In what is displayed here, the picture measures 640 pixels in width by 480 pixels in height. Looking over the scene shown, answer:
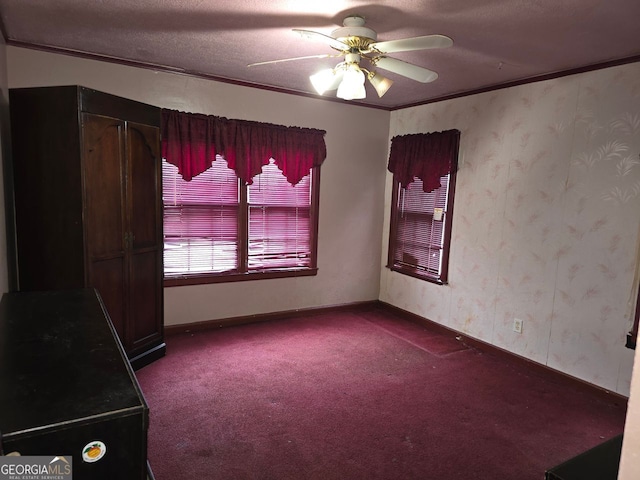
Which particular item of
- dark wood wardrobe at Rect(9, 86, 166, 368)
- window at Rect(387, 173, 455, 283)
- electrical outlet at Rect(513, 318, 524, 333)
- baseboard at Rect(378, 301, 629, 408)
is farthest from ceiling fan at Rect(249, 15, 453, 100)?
baseboard at Rect(378, 301, 629, 408)

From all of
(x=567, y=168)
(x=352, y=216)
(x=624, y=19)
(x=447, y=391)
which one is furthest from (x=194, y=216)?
(x=624, y=19)

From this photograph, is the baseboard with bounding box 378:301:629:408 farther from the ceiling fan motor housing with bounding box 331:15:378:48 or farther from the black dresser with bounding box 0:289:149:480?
the black dresser with bounding box 0:289:149:480

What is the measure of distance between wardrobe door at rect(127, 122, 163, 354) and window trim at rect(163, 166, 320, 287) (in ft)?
1.74

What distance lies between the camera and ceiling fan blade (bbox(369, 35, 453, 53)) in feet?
6.77

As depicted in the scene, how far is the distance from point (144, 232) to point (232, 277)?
122 cm

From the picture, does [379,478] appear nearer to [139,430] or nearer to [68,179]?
[139,430]

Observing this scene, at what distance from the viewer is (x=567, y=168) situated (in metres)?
3.21

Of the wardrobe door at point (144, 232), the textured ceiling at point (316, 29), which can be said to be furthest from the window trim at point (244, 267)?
the textured ceiling at point (316, 29)

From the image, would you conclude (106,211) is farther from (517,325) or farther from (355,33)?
(517,325)

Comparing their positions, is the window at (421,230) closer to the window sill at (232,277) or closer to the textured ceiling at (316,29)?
the window sill at (232,277)

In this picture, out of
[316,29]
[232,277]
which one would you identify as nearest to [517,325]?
[232,277]

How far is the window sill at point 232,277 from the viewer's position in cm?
395

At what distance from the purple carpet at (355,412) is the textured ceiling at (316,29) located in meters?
2.43

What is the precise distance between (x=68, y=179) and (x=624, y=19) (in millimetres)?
3356
